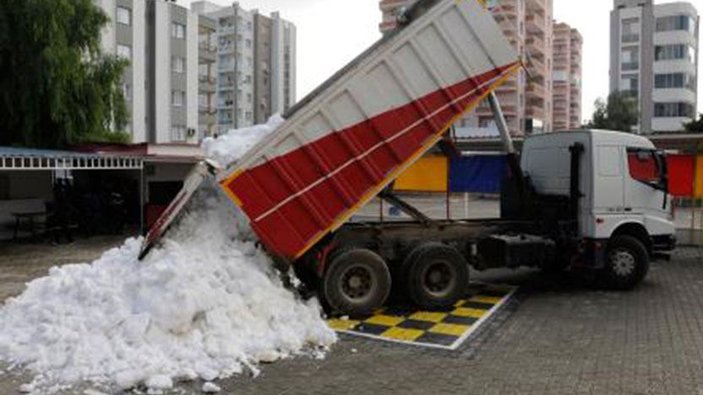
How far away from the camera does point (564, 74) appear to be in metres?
97.1

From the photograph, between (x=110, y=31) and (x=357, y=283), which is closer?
(x=357, y=283)

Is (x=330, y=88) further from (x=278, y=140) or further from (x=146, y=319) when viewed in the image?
(x=146, y=319)

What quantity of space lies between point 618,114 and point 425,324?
51.8 m

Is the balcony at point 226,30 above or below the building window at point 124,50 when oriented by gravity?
above

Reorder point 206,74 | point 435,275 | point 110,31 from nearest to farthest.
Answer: point 435,275, point 110,31, point 206,74

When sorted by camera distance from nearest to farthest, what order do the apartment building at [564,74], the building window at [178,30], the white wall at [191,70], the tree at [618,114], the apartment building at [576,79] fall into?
the building window at [178,30], the white wall at [191,70], the tree at [618,114], the apartment building at [564,74], the apartment building at [576,79]

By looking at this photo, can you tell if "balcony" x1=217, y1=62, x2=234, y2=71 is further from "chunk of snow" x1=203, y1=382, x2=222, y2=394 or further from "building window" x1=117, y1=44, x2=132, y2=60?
"chunk of snow" x1=203, y1=382, x2=222, y2=394

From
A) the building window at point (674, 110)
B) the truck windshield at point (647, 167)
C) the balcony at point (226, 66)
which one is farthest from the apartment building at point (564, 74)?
the truck windshield at point (647, 167)

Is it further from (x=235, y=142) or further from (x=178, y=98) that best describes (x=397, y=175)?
(x=178, y=98)

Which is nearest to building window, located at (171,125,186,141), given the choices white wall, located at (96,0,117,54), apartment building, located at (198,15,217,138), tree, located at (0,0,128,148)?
apartment building, located at (198,15,217,138)

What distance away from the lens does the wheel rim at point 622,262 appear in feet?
34.9

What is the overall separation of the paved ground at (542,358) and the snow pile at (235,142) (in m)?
2.81

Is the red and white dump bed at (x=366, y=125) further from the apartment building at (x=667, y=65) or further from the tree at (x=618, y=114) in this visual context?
the apartment building at (x=667, y=65)

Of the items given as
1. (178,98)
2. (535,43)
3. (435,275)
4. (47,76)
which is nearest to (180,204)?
(435,275)
